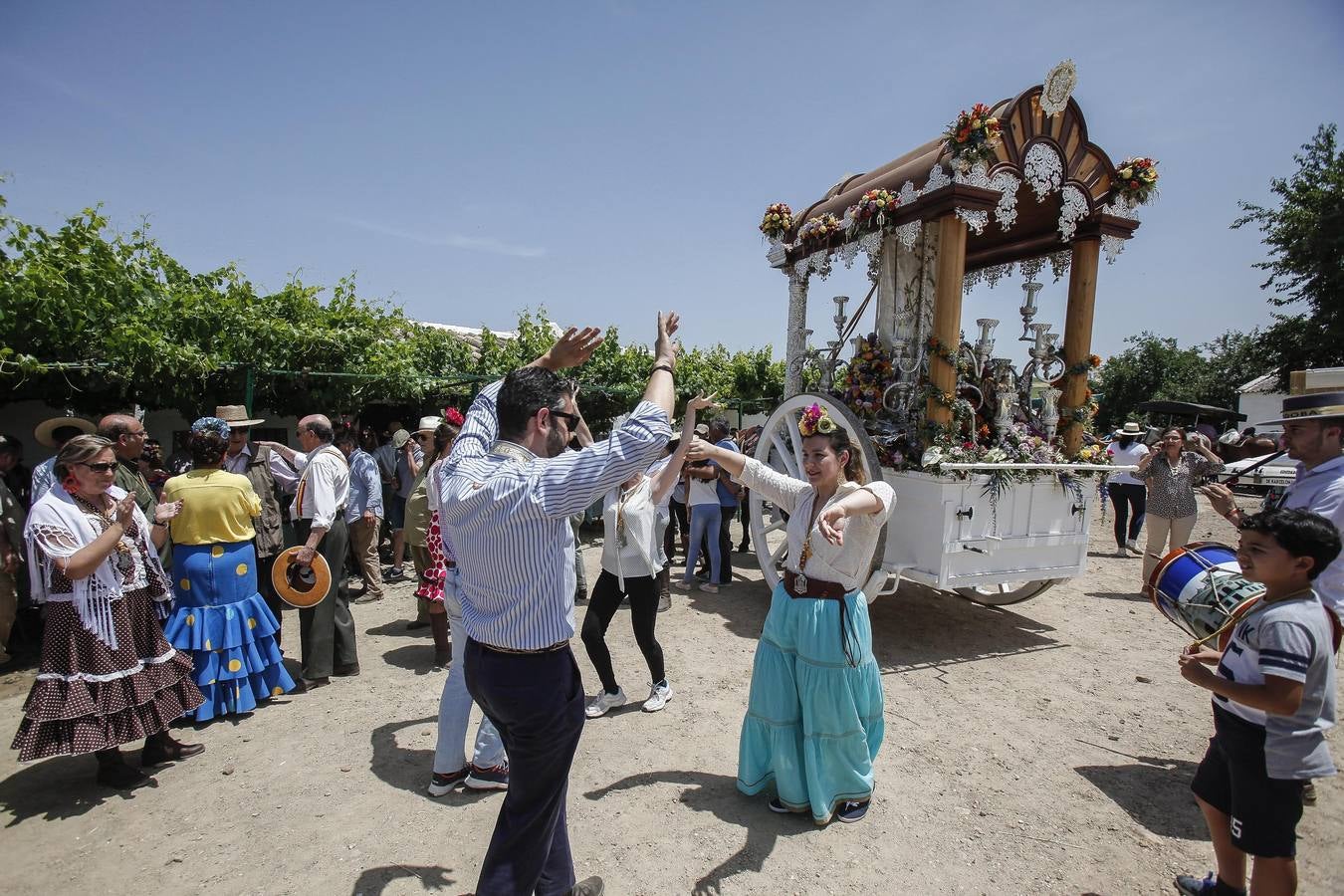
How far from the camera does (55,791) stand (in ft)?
10.3

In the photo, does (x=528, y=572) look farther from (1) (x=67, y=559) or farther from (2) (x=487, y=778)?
(1) (x=67, y=559)

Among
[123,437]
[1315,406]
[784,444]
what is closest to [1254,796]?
[1315,406]

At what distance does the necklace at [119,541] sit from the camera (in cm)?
304

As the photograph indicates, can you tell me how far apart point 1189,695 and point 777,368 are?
12359 millimetres

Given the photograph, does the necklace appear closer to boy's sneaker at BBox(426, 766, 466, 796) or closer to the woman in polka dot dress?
the woman in polka dot dress

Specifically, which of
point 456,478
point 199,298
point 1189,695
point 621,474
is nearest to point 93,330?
point 199,298

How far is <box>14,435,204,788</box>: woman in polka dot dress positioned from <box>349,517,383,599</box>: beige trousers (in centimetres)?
318

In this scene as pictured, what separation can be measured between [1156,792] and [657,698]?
99.6 inches

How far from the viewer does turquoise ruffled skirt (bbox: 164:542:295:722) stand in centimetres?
371

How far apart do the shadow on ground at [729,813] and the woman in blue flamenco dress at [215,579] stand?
7.52 ft

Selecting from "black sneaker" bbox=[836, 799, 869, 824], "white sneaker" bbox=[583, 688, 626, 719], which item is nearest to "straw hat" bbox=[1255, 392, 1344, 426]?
"black sneaker" bbox=[836, 799, 869, 824]

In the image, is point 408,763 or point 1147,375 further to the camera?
point 1147,375

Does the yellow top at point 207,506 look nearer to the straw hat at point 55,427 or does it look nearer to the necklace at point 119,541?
the necklace at point 119,541

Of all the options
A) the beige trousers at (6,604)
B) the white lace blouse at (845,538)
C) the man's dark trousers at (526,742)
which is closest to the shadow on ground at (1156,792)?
the white lace blouse at (845,538)
